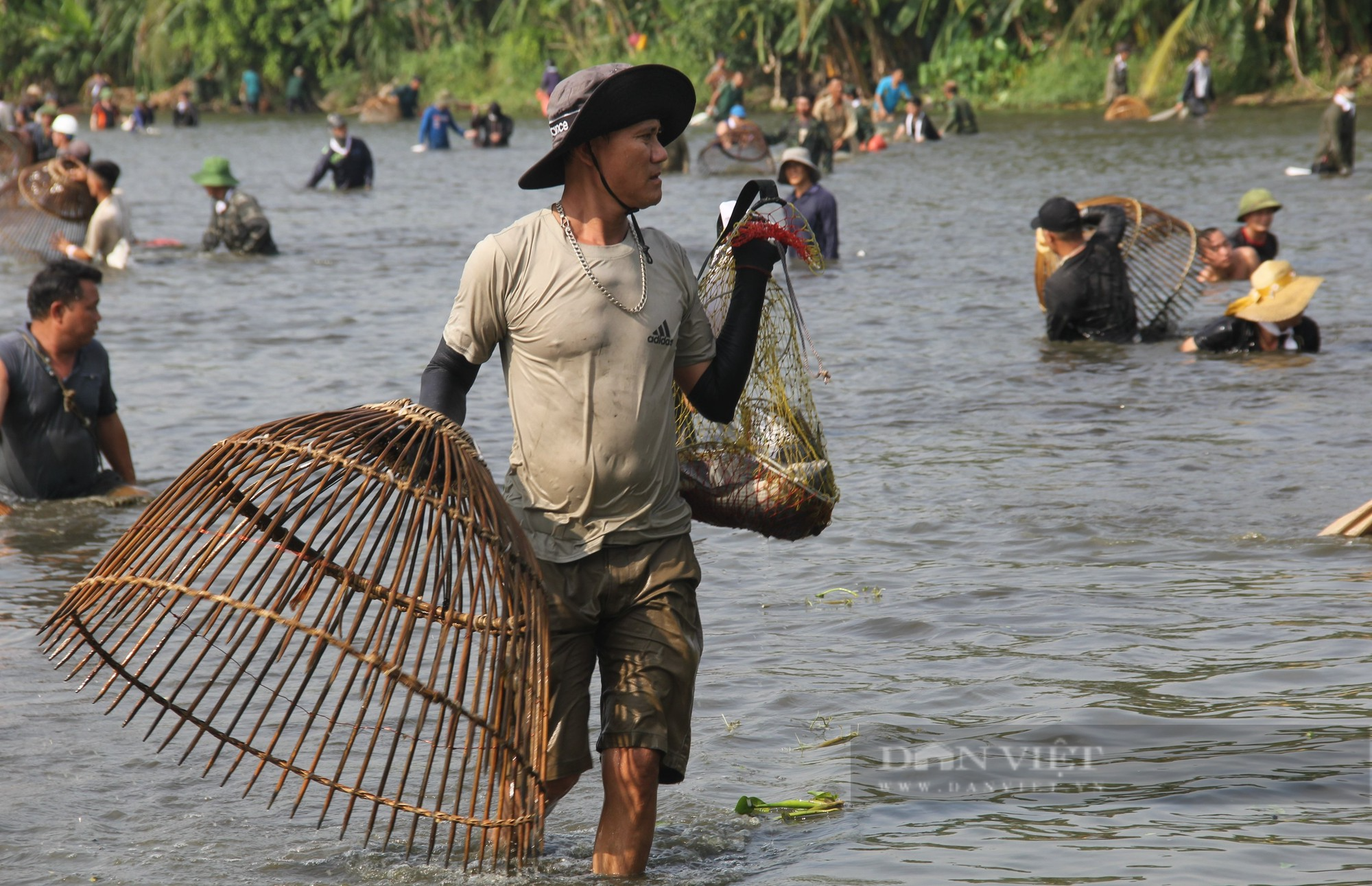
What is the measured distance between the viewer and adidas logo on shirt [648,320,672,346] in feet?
11.1

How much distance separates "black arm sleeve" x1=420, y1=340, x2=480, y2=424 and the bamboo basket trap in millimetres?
8009

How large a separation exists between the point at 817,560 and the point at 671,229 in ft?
41.1

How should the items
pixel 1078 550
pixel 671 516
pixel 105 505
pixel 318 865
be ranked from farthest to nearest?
pixel 105 505, pixel 1078 550, pixel 318 865, pixel 671 516

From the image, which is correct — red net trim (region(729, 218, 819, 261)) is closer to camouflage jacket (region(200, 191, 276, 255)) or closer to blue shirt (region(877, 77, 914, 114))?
camouflage jacket (region(200, 191, 276, 255))

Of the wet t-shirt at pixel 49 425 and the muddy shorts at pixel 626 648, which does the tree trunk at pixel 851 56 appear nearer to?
the wet t-shirt at pixel 49 425

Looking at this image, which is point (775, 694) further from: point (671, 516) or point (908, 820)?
point (671, 516)

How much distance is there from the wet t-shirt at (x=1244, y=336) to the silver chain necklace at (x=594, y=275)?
7.64m

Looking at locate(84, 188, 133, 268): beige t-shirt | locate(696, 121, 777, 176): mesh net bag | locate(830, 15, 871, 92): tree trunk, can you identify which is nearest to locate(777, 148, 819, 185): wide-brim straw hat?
locate(84, 188, 133, 268): beige t-shirt

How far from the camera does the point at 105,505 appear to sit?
7.33 metres

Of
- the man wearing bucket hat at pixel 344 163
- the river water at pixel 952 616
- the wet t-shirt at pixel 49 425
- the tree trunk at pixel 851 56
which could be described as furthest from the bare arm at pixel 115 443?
the tree trunk at pixel 851 56

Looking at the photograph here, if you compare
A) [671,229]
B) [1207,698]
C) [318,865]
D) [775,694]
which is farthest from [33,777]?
[671,229]

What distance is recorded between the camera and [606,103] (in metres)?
3.29

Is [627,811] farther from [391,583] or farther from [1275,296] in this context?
[1275,296]

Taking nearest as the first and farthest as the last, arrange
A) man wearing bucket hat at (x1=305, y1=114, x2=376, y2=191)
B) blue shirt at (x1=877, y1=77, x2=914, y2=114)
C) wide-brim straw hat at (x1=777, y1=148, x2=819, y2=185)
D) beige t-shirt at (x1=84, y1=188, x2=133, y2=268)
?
wide-brim straw hat at (x1=777, y1=148, x2=819, y2=185) < beige t-shirt at (x1=84, y1=188, x2=133, y2=268) < man wearing bucket hat at (x1=305, y1=114, x2=376, y2=191) < blue shirt at (x1=877, y1=77, x2=914, y2=114)
